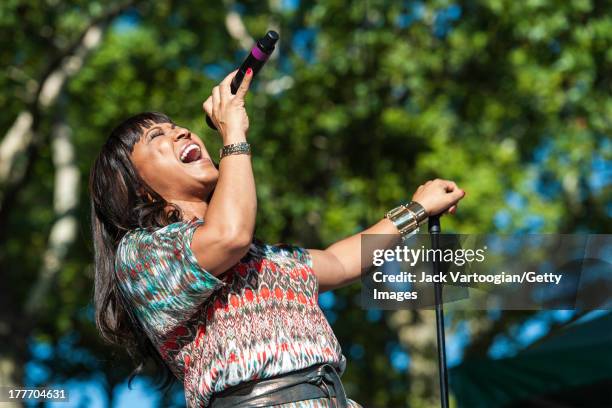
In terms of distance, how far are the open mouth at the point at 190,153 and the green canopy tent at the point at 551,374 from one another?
3.10 meters

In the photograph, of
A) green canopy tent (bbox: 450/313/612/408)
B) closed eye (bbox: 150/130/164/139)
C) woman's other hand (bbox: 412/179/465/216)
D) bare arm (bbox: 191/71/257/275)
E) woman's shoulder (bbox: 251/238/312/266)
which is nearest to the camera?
bare arm (bbox: 191/71/257/275)

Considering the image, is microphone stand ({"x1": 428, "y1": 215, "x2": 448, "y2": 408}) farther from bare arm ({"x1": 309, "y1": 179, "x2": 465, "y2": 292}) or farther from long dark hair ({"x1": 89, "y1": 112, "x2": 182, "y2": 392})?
long dark hair ({"x1": 89, "y1": 112, "x2": 182, "y2": 392})

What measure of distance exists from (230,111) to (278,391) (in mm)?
673

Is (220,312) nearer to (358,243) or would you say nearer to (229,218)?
(229,218)

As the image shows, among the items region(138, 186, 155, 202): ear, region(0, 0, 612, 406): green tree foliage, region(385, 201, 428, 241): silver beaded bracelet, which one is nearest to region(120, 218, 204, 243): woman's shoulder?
region(138, 186, 155, 202): ear

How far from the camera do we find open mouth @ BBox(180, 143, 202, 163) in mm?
2438

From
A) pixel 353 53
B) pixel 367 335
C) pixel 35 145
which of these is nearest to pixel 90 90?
pixel 35 145

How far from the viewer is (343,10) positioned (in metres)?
10.5

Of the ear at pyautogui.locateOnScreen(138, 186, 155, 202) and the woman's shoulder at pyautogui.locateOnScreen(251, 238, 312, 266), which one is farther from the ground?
the ear at pyautogui.locateOnScreen(138, 186, 155, 202)

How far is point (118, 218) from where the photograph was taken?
244 centimetres

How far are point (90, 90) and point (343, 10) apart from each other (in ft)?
11.9

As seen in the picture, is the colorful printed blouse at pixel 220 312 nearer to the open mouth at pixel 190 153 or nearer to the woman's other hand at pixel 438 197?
the open mouth at pixel 190 153

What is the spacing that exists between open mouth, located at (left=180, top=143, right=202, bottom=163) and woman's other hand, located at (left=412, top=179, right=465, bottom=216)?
642 mm

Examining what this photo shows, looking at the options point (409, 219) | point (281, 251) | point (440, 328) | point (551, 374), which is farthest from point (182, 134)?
point (551, 374)
